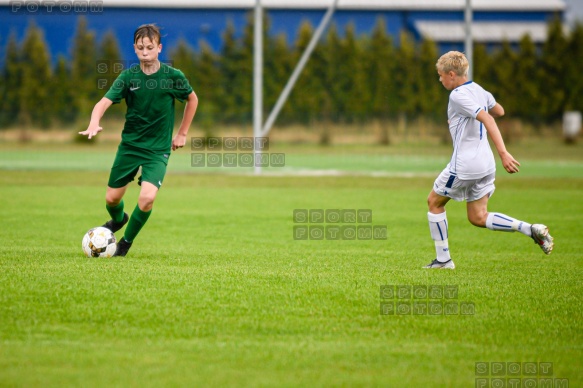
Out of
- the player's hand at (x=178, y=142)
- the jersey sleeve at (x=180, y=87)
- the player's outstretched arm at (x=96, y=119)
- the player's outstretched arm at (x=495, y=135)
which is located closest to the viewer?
the player's outstretched arm at (x=495, y=135)

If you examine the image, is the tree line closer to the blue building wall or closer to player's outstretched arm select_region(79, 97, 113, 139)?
the blue building wall

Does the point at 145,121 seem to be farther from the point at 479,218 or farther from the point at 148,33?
the point at 479,218

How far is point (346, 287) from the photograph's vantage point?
279 inches

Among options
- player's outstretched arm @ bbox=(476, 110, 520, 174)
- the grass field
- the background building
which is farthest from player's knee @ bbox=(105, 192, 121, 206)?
the background building

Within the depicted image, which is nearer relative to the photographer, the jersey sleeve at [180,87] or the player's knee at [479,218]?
the player's knee at [479,218]

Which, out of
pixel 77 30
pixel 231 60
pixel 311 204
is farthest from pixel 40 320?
pixel 77 30

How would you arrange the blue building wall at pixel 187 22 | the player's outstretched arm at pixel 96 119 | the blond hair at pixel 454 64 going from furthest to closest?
the blue building wall at pixel 187 22 → the blond hair at pixel 454 64 → the player's outstretched arm at pixel 96 119

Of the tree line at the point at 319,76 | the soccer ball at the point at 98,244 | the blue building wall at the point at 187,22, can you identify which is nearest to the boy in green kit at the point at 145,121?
the soccer ball at the point at 98,244

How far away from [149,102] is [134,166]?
69 centimetres

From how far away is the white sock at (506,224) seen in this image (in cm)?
823

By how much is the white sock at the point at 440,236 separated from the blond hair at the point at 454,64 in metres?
1.43

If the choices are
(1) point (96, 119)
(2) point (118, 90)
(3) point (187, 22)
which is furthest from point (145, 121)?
(3) point (187, 22)

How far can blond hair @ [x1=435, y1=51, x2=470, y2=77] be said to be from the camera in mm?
8070

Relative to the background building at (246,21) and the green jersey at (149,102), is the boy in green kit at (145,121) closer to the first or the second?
the green jersey at (149,102)
